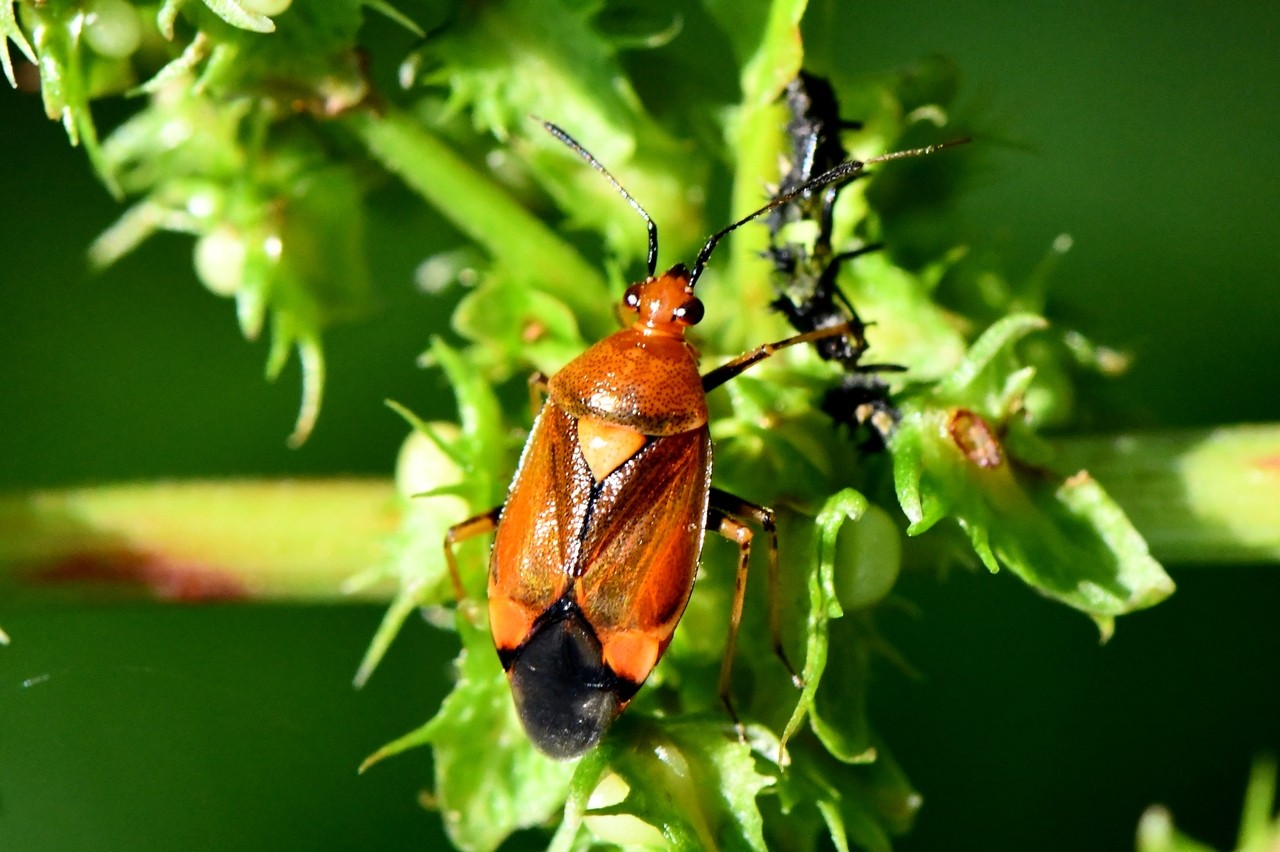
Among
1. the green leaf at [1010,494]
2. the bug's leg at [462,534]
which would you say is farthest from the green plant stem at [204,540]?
the green leaf at [1010,494]

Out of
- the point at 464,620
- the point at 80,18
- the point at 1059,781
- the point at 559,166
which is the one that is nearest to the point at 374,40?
the point at 559,166

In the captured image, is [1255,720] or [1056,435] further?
[1255,720]

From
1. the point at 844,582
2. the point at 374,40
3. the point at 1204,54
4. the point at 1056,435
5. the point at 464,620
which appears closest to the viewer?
the point at 844,582

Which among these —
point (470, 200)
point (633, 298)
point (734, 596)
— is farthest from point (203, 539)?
point (734, 596)

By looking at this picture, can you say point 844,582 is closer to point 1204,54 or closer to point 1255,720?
point 1255,720

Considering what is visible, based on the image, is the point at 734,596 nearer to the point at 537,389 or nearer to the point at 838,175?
the point at 537,389

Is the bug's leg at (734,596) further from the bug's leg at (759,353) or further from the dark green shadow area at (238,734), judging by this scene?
the dark green shadow area at (238,734)

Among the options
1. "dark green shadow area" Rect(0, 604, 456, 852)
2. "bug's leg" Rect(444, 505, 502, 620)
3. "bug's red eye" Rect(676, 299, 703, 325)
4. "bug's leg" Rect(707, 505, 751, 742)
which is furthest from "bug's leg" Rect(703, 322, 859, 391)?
"dark green shadow area" Rect(0, 604, 456, 852)
